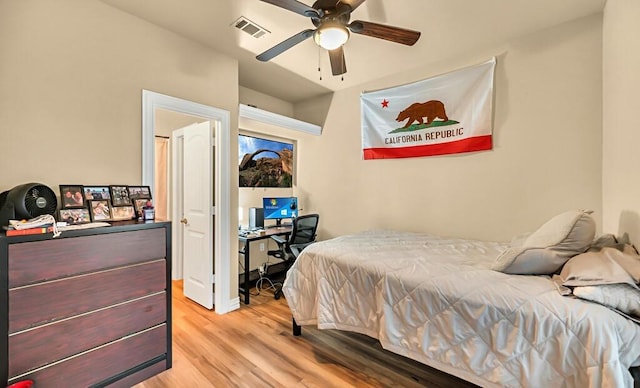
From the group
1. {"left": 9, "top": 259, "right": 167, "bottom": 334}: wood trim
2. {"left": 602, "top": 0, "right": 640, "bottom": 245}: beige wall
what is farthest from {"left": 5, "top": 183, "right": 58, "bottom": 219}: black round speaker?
{"left": 602, "top": 0, "right": 640, "bottom": 245}: beige wall

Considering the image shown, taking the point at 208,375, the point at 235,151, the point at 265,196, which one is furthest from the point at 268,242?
the point at 208,375

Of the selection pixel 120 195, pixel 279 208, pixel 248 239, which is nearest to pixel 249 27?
pixel 120 195

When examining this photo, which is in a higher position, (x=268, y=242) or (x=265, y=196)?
(x=265, y=196)

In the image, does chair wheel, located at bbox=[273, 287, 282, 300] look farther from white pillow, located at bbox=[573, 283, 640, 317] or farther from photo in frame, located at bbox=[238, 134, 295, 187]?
white pillow, located at bbox=[573, 283, 640, 317]

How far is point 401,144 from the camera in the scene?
3303 mm

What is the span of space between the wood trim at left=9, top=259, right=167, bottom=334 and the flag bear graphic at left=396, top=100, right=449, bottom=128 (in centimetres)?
288

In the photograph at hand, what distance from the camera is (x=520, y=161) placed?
2.59 meters

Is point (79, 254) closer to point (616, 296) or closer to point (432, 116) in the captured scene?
point (616, 296)

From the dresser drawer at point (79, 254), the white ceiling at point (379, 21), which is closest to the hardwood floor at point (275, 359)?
the dresser drawer at point (79, 254)

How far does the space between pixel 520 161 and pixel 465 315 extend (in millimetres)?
1894

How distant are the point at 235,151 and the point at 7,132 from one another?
1636 mm

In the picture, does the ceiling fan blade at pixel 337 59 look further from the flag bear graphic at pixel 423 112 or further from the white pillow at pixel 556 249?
the white pillow at pixel 556 249

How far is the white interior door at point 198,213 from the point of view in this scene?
2.90m

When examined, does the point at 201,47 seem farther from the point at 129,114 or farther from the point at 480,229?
the point at 480,229
